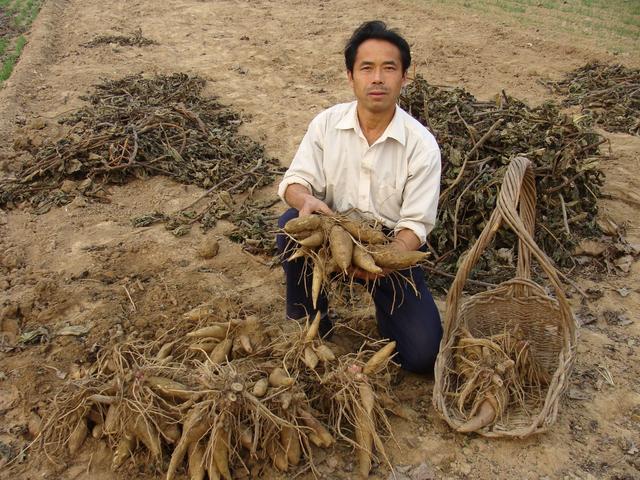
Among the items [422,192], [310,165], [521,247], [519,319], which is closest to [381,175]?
[422,192]

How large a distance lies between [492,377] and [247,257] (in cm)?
179

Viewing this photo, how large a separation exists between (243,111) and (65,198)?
2.23m

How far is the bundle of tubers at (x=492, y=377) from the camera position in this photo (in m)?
2.24

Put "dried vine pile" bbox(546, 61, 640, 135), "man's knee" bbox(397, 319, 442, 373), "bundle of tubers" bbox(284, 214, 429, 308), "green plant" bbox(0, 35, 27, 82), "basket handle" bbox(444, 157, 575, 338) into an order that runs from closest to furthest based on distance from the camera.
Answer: "bundle of tubers" bbox(284, 214, 429, 308) < "basket handle" bbox(444, 157, 575, 338) < "man's knee" bbox(397, 319, 442, 373) < "dried vine pile" bbox(546, 61, 640, 135) < "green plant" bbox(0, 35, 27, 82)

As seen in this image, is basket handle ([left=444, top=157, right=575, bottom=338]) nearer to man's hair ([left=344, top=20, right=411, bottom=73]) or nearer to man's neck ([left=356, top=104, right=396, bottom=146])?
man's neck ([left=356, top=104, right=396, bottom=146])

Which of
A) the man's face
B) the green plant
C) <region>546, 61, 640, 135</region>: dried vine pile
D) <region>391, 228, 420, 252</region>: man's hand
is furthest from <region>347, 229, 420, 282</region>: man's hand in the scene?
the green plant

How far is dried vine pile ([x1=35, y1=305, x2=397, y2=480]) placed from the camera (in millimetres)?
1937

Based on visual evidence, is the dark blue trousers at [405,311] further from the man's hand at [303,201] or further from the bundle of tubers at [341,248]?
the bundle of tubers at [341,248]

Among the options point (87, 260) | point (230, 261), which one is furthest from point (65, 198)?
point (230, 261)

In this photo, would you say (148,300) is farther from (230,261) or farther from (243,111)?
(243,111)

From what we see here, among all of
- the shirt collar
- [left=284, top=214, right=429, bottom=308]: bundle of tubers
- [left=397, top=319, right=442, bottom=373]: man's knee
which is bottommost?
[left=397, top=319, right=442, bottom=373]: man's knee

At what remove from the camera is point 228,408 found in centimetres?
190

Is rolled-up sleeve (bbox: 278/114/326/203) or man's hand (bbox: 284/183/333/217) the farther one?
rolled-up sleeve (bbox: 278/114/326/203)

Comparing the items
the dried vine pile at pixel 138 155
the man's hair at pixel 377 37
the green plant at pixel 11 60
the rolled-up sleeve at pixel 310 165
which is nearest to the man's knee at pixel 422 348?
the rolled-up sleeve at pixel 310 165
